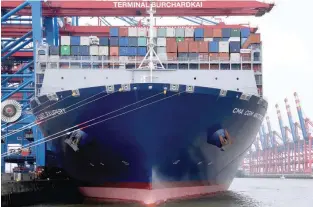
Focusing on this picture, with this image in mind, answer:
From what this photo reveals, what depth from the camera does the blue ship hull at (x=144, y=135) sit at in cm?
1712

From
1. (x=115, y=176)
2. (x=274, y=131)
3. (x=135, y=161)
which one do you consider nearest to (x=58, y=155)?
(x=115, y=176)

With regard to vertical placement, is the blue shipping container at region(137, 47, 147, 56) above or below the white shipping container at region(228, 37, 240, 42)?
below

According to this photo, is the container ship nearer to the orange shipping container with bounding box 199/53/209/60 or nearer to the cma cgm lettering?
the orange shipping container with bounding box 199/53/209/60

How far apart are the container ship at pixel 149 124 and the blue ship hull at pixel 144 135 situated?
0.12 feet

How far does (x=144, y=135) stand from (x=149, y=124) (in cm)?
44

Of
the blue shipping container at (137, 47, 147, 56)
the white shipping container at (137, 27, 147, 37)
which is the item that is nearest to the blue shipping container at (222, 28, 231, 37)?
the white shipping container at (137, 27, 147, 37)

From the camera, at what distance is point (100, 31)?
102 ft

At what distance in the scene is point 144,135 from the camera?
17047 mm

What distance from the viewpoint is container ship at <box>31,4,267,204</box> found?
1716 cm

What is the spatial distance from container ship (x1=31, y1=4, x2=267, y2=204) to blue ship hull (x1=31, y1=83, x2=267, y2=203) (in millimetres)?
37

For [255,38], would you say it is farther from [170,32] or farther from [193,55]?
[170,32]

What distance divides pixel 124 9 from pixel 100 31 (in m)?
3.39

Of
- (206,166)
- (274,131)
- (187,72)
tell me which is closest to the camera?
(206,166)

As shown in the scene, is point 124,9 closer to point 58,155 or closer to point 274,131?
point 58,155
